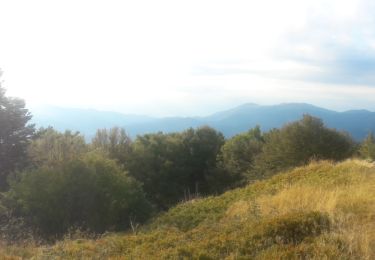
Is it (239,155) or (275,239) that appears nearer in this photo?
(275,239)

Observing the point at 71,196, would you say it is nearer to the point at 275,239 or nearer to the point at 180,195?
the point at 275,239

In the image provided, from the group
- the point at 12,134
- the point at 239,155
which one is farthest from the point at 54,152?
the point at 239,155

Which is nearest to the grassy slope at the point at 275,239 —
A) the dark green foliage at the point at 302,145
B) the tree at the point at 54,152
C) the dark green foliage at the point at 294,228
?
the dark green foliage at the point at 294,228

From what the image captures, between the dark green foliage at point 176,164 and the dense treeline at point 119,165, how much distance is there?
0.12 metres

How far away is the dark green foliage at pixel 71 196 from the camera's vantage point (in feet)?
59.9

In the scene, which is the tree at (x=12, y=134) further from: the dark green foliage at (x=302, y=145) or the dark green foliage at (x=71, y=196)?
the dark green foliage at (x=302, y=145)

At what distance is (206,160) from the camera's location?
181 ft

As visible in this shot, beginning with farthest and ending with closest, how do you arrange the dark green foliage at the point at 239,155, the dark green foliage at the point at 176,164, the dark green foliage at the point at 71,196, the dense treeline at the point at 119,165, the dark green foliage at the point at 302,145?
the dark green foliage at the point at 239,155 → the dark green foliage at the point at 176,164 → the dark green foliage at the point at 302,145 → the dense treeline at the point at 119,165 → the dark green foliage at the point at 71,196

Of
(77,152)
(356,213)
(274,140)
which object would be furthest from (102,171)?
(274,140)

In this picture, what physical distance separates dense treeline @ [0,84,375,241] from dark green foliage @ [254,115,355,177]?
9 centimetres

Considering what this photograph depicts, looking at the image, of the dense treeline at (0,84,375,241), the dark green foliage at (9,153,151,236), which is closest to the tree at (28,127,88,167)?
the dense treeline at (0,84,375,241)

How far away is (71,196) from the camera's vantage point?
19078 millimetres

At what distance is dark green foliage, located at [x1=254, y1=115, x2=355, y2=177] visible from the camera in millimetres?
36250

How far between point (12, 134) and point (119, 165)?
10.3 meters
